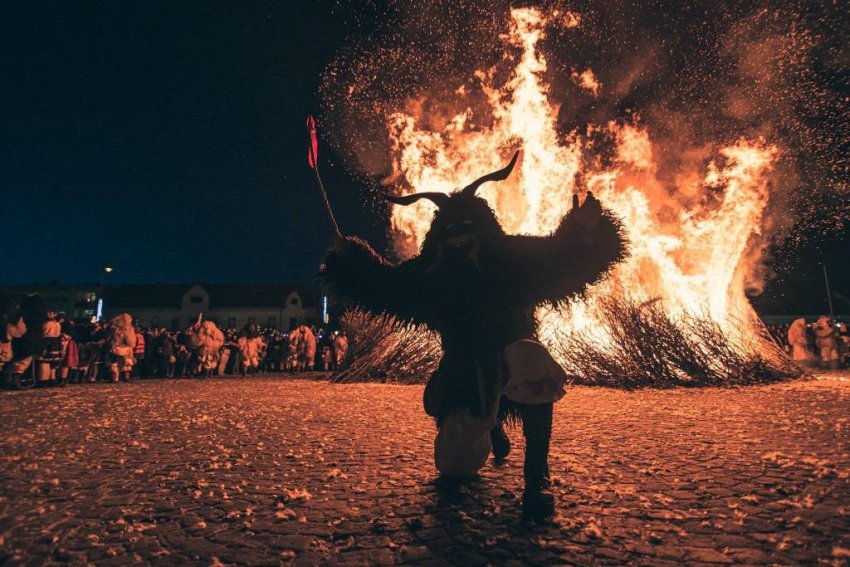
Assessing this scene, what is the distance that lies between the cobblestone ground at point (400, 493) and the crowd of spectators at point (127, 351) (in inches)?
212

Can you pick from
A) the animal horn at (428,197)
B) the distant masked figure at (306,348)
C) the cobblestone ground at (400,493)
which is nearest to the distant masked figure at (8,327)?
the cobblestone ground at (400,493)

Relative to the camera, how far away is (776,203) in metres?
A: 13.3

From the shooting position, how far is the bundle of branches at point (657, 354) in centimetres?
998

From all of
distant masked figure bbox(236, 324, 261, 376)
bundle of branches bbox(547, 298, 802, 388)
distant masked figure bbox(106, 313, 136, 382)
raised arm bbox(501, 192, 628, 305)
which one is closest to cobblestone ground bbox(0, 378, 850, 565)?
raised arm bbox(501, 192, 628, 305)

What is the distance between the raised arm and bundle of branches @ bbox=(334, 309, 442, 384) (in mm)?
8010

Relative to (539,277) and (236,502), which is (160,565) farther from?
(539,277)

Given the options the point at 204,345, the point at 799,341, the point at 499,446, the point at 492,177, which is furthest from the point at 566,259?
the point at 799,341

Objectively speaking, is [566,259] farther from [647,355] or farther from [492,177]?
[647,355]

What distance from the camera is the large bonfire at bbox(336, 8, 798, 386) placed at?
424 inches

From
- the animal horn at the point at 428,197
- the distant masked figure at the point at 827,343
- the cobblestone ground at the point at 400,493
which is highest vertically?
the animal horn at the point at 428,197

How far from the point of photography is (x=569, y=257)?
11.1ft

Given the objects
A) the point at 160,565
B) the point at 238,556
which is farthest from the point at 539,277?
the point at 160,565

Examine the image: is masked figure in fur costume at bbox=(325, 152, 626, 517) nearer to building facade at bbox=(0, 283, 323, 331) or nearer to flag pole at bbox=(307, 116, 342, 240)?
flag pole at bbox=(307, 116, 342, 240)

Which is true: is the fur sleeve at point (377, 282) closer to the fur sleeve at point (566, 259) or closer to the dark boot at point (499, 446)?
the fur sleeve at point (566, 259)
